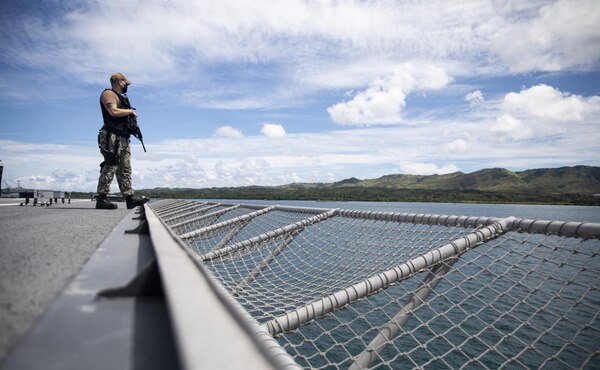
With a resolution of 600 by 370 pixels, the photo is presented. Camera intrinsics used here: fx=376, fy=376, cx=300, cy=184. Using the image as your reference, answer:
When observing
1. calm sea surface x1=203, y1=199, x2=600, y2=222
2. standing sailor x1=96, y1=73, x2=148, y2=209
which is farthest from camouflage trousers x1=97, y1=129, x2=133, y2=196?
calm sea surface x1=203, y1=199, x2=600, y2=222

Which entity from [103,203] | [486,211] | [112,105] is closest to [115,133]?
[112,105]

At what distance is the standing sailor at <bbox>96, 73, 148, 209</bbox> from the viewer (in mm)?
7387

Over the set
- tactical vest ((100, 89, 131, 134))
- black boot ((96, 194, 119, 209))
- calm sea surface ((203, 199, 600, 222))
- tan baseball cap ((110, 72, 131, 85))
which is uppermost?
tan baseball cap ((110, 72, 131, 85))

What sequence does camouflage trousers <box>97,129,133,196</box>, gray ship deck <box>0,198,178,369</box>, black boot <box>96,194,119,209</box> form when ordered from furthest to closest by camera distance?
black boot <box>96,194,119,209</box>, camouflage trousers <box>97,129,133,196</box>, gray ship deck <box>0,198,178,369</box>

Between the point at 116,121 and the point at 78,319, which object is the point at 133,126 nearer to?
the point at 116,121

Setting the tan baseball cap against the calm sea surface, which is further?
the calm sea surface

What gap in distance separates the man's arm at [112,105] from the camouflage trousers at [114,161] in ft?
1.51

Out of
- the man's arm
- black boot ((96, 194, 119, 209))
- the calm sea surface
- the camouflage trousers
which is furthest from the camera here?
the calm sea surface

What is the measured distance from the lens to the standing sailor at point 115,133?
739cm

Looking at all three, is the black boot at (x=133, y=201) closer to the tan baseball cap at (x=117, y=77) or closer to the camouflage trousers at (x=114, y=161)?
the camouflage trousers at (x=114, y=161)

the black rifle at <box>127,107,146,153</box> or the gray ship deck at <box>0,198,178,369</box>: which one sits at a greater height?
the black rifle at <box>127,107,146,153</box>

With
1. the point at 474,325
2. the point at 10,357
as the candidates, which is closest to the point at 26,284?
the point at 10,357

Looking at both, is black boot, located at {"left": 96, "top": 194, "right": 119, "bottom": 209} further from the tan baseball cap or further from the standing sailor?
the tan baseball cap

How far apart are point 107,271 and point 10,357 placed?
0.86m
